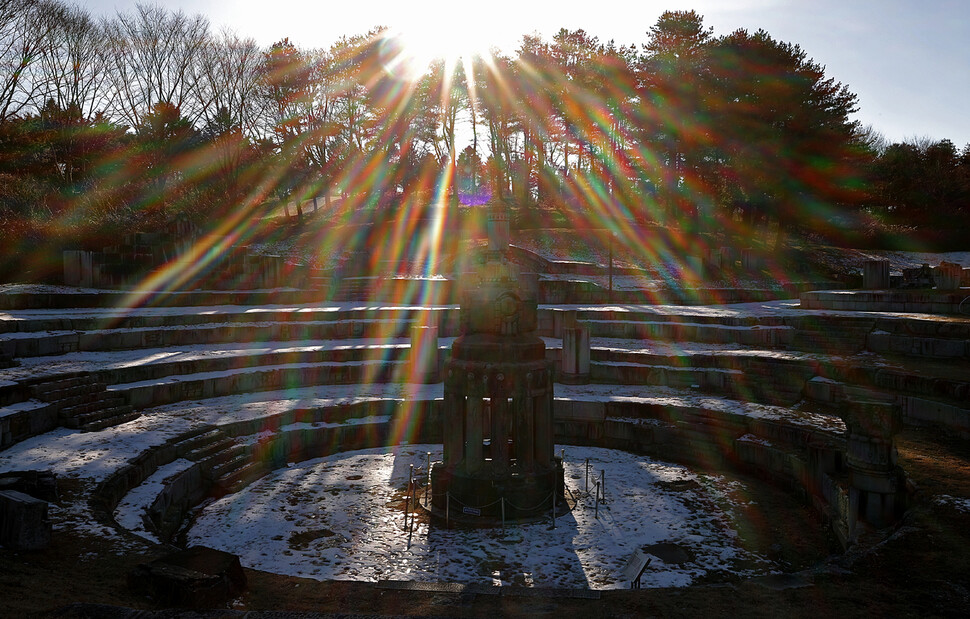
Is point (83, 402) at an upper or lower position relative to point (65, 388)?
lower

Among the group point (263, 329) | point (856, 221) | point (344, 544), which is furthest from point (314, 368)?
point (856, 221)

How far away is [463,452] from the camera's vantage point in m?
11.2

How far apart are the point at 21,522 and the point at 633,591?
633cm

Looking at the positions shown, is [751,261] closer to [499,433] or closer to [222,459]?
[499,433]

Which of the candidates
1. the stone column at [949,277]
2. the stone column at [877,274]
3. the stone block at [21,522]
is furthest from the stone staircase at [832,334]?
the stone block at [21,522]

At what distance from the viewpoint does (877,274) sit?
2697 centimetres

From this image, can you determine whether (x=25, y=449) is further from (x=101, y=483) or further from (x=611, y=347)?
(x=611, y=347)

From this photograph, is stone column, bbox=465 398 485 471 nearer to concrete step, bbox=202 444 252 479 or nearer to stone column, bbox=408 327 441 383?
concrete step, bbox=202 444 252 479

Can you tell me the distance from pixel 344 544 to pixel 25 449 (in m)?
5.75

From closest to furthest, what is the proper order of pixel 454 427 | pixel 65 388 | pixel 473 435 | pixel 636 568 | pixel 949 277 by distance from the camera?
pixel 636 568 → pixel 473 435 → pixel 454 427 → pixel 65 388 → pixel 949 277

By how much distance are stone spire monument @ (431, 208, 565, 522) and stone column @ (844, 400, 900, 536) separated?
4213 mm

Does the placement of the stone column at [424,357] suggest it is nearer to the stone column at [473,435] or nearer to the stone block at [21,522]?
the stone column at [473,435]

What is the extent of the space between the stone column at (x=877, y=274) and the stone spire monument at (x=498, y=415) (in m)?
21.3

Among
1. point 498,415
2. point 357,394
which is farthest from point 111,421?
point 498,415
